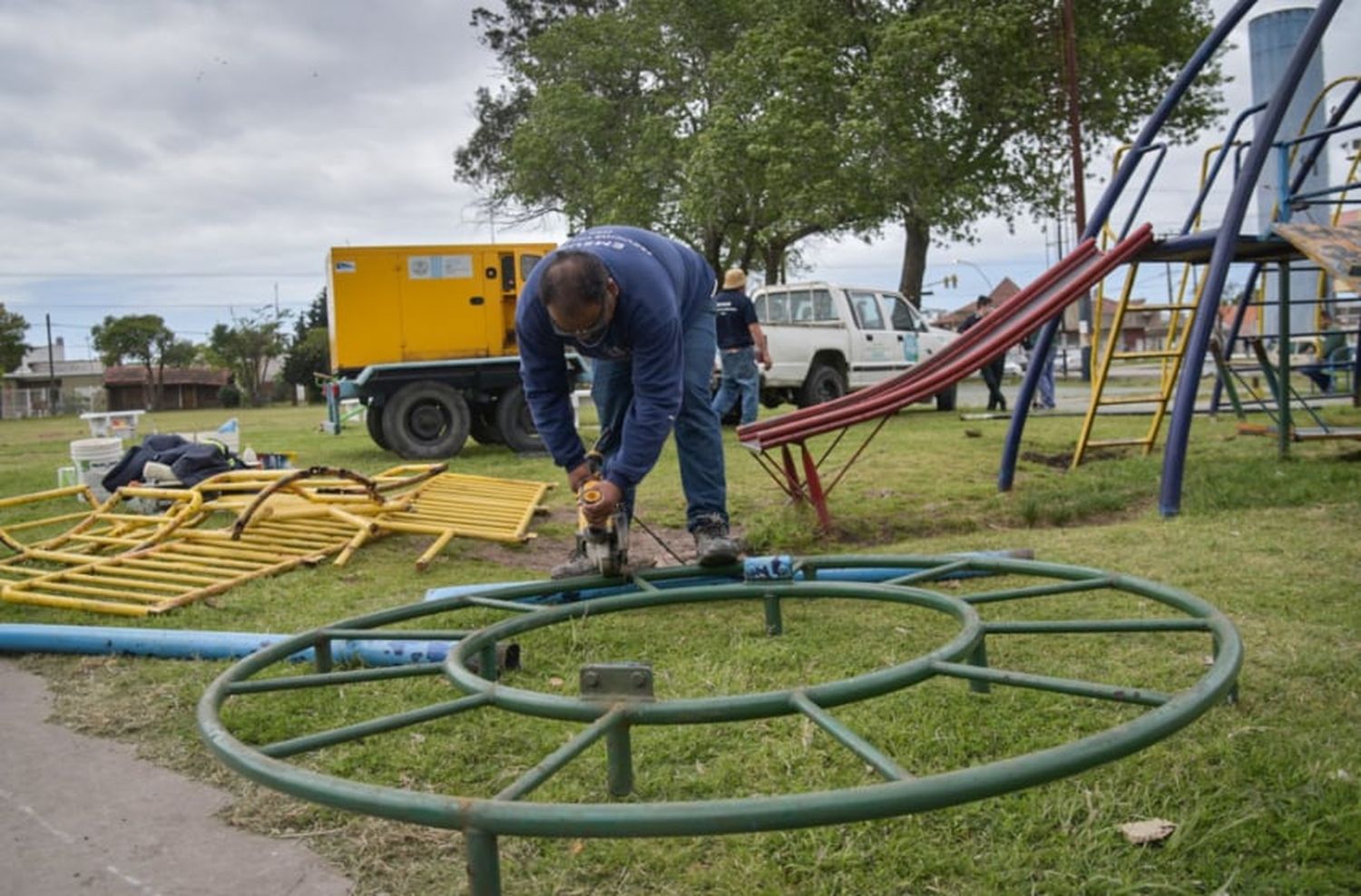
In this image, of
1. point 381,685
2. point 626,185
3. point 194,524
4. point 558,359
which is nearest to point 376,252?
point 194,524

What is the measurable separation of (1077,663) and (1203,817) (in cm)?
92

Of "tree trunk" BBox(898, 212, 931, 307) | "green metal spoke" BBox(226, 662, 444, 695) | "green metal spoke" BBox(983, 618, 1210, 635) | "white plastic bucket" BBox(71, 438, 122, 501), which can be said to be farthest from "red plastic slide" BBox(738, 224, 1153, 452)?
"tree trunk" BBox(898, 212, 931, 307)

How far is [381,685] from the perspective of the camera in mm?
3115

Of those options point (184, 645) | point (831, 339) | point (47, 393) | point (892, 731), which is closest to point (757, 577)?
point (892, 731)

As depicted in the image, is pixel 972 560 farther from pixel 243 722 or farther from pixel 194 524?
pixel 194 524

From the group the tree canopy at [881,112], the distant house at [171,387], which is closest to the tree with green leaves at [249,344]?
the distant house at [171,387]

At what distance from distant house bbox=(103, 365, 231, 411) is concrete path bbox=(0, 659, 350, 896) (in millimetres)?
65184

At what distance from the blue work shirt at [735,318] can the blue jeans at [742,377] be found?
0.11m

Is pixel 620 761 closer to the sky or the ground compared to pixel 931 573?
closer to the ground

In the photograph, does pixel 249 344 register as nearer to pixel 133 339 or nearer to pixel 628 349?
pixel 133 339

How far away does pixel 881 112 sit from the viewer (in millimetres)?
20422

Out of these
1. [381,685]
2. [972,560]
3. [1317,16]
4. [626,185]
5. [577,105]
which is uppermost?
[577,105]

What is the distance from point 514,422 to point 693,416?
7438 millimetres

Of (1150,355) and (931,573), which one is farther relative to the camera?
(1150,355)
